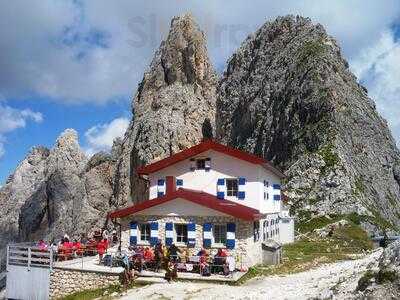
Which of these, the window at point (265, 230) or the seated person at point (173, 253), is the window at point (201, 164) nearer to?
the window at point (265, 230)

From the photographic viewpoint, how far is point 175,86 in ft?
382

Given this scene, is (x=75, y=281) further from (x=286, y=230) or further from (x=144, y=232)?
(x=286, y=230)

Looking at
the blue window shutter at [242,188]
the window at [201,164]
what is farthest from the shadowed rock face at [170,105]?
the blue window shutter at [242,188]

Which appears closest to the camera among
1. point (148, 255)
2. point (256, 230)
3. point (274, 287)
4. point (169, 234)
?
point (274, 287)

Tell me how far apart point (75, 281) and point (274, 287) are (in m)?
12.2

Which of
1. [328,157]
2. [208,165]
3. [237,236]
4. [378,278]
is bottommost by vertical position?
[378,278]

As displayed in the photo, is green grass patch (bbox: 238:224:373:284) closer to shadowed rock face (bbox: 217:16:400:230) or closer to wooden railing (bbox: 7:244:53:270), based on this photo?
shadowed rock face (bbox: 217:16:400:230)

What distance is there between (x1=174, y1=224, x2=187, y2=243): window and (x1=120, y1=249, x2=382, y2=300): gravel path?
4.87m

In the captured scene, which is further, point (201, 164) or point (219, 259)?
point (201, 164)

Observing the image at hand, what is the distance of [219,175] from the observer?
1428 inches

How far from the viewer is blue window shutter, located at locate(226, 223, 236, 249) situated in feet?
100.0

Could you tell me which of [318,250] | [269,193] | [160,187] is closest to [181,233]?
[160,187]

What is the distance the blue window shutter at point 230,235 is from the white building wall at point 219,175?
4989mm

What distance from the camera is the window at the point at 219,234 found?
101 ft
